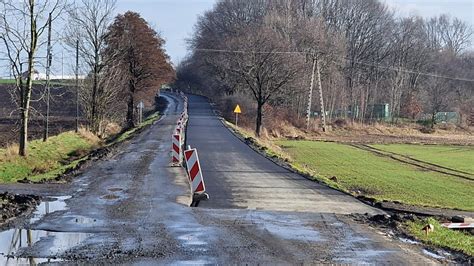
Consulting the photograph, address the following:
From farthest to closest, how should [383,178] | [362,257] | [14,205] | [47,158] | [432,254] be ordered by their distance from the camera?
[383,178]
[47,158]
[14,205]
[432,254]
[362,257]

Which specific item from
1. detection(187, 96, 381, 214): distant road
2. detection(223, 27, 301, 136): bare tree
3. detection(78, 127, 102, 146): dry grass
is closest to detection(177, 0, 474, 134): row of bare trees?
detection(223, 27, 301, 136): bare tree

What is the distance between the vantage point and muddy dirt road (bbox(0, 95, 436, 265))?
8172mm

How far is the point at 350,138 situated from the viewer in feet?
213

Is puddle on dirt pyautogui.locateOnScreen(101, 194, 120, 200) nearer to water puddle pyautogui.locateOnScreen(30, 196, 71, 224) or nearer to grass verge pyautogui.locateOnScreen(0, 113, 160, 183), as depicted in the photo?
water puddle pyautogui.locateOnScreen(30, 196, 71, 224)

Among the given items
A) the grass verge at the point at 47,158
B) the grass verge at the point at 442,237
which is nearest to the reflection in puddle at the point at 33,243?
the grass verge at the point at 442,237

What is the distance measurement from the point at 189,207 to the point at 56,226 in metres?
3.43

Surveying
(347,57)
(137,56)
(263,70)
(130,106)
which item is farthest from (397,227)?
(347,57)

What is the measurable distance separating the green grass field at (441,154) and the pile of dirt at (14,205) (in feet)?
104

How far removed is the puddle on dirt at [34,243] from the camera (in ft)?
25.0

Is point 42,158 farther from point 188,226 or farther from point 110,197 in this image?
point 188,226

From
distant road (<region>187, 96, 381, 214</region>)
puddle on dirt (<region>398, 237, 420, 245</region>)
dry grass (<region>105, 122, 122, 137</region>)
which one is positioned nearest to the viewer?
puddle on dirt (<region>398, 237, 420, 245</region>)

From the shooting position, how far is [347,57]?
9544 centimetres

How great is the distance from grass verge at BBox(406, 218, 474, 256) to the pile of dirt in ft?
22.4

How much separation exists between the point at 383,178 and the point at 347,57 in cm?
6632
